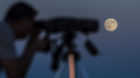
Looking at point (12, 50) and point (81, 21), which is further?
point (81, 21)

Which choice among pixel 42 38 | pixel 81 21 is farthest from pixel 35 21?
pixel 81 21

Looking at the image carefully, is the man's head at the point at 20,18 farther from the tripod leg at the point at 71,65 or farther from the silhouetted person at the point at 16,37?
the tripod leg at the point at 71,65

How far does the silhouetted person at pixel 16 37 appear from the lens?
7.99 ft

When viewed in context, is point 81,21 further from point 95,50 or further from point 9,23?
point 9,23

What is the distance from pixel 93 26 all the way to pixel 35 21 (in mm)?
472

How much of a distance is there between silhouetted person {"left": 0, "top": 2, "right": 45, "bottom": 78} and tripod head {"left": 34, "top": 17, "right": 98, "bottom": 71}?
0.14 m

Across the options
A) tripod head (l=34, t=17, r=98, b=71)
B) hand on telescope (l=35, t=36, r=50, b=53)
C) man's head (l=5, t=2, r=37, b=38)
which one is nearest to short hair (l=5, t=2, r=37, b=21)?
man's head (l=5, t=2, r=37, b=38)

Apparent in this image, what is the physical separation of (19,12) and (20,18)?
0.20 feet

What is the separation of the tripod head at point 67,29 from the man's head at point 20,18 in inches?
5.1

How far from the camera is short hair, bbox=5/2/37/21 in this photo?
2.62 metres

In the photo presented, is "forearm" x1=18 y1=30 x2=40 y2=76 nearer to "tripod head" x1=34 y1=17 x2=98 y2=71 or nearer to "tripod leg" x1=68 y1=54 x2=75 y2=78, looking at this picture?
"tripod head" x1=34 y1=17 x2=98 y2=71

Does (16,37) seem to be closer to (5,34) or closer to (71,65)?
(5,34)

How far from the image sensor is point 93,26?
8.73 feet

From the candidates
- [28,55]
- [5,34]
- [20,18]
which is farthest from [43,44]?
[5,34]
